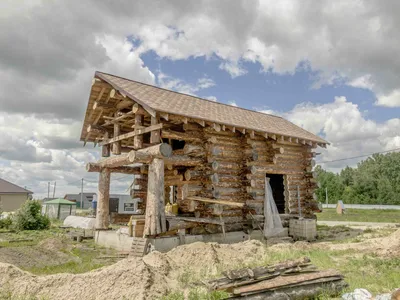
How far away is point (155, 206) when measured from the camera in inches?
394

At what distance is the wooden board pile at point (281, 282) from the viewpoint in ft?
16.5

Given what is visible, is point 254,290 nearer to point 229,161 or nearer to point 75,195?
point 229,161

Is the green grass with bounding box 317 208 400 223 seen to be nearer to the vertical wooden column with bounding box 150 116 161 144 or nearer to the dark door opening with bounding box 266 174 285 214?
the dark door opening with bounding box 266 174 285 214

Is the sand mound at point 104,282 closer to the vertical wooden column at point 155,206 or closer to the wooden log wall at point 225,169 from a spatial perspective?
the vertical wooden column at point 155,206

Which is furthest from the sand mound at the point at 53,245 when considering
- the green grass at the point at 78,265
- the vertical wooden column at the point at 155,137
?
the vertical wooden column at the point at 155,137

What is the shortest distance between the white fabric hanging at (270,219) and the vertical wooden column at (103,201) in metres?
7.14

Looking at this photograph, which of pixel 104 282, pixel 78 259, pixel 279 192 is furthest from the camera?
pixel 279 192

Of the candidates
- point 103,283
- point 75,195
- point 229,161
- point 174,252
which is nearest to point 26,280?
point 103,283

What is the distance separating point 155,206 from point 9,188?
1589 inches

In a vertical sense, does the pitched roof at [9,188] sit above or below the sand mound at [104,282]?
above

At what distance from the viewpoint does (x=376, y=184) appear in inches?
2295

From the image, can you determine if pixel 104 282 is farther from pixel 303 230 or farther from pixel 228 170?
pixel 303 230

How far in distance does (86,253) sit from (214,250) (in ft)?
16.8

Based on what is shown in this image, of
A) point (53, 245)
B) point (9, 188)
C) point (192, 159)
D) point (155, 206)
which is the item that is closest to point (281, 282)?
point (155, 206)
